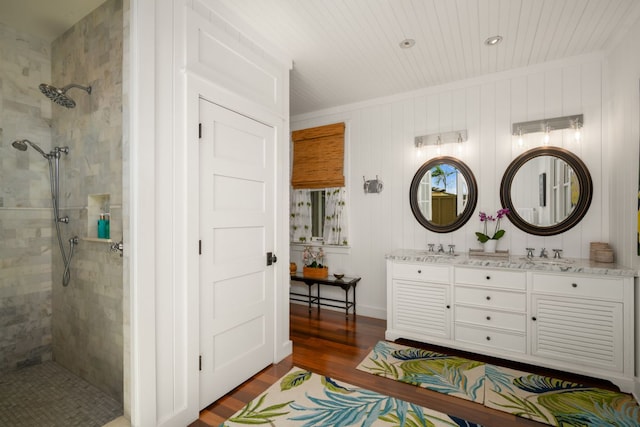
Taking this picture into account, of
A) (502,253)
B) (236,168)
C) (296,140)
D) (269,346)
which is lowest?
(269,346)

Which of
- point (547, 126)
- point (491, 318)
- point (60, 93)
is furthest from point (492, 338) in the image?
point (60, 93)

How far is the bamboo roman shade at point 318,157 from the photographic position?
13.5 ft

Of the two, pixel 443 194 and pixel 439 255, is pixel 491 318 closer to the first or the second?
pixel 439 255

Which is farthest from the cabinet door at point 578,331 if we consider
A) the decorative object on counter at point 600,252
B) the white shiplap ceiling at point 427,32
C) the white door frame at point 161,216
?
the white door frame at point 161,216

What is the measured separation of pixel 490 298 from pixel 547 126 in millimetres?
1773

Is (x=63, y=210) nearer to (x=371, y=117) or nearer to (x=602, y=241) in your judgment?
(x=371, y=117)

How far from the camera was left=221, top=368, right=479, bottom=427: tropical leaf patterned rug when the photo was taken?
194cm

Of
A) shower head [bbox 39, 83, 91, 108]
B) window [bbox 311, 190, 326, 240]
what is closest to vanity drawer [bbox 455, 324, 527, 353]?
window [bbox 311, 190, 326, 240]

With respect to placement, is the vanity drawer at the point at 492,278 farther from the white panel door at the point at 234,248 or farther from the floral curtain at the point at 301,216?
the floral curtain at the point at 301,216

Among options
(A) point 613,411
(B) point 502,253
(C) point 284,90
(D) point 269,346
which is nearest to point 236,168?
(C) point 284,90

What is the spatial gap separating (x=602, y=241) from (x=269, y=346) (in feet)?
10.4

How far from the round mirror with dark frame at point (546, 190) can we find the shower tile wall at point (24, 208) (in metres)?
4.34

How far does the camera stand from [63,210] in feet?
8.29

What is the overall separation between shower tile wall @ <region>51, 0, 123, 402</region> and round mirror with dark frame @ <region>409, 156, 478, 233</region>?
298 cm
